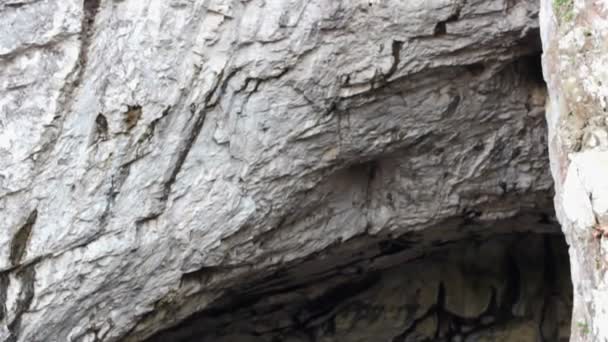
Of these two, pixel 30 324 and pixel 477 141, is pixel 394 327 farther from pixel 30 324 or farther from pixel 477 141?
pixel 30 324

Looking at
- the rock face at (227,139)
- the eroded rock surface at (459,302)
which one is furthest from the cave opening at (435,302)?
the rock face at (227,139)

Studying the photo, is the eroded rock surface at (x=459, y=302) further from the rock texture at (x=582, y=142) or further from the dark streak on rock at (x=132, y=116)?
the rock texture at (x=582, y=142)

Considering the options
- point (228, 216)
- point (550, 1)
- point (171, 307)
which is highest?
point (550, 1)

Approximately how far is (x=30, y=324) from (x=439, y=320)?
6.24 feet

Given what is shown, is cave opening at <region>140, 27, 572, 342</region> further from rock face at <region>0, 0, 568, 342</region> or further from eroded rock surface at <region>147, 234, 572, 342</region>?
rock face at <region>0, 0, 568, 342</region>

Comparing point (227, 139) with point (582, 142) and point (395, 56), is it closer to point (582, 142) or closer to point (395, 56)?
point (395, 56)

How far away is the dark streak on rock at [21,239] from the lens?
216 centimetres

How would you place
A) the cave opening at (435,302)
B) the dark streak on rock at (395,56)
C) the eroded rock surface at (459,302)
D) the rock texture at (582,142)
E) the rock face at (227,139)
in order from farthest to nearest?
the eroded rock surface at (459,302) < the cave opening at (435,302) < the dark streak on rock at (395,56) < the rock face at (227,139) < the rock texture at (582,142)

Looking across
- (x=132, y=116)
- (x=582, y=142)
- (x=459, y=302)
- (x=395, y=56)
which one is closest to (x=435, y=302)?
(x=459, y=302)

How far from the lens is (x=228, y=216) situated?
7.96 feet

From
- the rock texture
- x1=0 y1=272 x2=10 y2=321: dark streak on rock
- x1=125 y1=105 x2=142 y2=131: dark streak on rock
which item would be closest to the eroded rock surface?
x1=0 y1=272 x2=10 y2=321: dark streak on rock

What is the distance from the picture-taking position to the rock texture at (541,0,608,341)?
148cm

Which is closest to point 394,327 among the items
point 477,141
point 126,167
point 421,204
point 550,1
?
point 421,204

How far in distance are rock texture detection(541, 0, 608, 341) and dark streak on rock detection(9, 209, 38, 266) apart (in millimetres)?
1315
